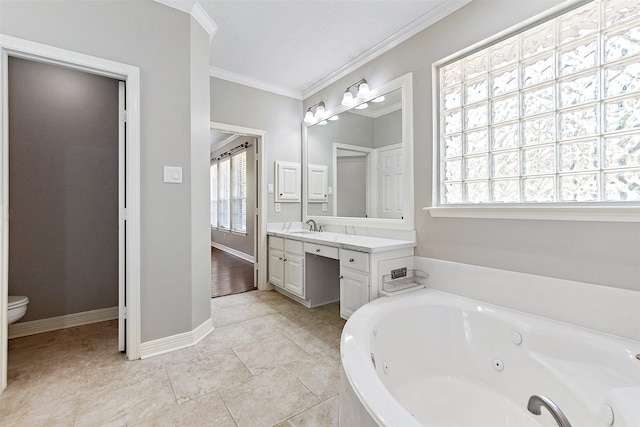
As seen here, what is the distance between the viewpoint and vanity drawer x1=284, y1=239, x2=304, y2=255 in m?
3.02

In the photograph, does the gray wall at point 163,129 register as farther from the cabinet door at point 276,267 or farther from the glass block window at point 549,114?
the glass block window at point 549,114

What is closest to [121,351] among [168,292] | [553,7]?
[168,292]

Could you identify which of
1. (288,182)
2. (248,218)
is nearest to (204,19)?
(288,182)

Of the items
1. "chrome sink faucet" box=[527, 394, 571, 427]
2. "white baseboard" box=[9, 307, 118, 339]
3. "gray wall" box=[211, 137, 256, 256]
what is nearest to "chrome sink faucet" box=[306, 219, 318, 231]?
"gray wall" box=[211, 137, 256, 256]

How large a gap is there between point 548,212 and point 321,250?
170cm

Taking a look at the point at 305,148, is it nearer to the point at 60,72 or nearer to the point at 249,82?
the point at 249,82

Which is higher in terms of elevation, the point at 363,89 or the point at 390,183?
the point at 363,89

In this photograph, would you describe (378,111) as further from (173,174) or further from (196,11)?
(173,174)

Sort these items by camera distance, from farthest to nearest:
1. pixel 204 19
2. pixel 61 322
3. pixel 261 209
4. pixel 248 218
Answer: pixel 248 218, pixel 261 209, pixel 61 322, pixel 204 19

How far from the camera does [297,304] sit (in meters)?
3.16

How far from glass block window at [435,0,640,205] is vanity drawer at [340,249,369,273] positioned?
2.48 feet

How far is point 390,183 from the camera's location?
2672 mm

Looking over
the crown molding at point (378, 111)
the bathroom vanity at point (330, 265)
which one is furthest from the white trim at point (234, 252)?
the crown molding at point (378, 111)

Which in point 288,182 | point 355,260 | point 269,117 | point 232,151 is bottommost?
point 355,260
